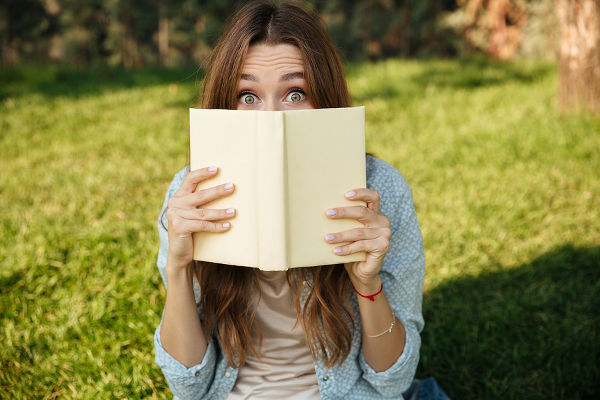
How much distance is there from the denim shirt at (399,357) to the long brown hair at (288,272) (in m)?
0.05

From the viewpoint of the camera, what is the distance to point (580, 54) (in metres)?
4.54

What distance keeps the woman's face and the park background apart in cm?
102

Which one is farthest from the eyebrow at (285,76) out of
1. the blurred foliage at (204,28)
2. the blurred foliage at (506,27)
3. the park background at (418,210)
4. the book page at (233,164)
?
the blurred foliage at (204,28)

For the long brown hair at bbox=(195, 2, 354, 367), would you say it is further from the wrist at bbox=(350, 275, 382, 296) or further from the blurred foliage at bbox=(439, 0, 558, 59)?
the blurred foliage at bbox=(439, 0, 558, 59)

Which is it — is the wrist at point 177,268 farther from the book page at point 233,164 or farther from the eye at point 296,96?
the eye at point 296,96

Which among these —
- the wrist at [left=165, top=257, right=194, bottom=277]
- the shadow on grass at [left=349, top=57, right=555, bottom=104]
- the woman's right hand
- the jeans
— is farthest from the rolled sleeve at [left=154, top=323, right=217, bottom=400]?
the shadow on grass at [left=349, top=57, right=555, bottom=104]

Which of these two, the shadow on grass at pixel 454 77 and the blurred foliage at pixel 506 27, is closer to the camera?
the shadow on grass at pixel 454 77

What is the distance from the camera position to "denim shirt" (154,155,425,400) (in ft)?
4.75

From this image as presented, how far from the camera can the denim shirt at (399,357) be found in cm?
145

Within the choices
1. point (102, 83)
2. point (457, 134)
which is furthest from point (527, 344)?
point (102, 83)

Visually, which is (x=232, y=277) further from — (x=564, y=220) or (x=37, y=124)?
(x=37, y=124)

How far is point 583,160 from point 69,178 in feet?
11.7

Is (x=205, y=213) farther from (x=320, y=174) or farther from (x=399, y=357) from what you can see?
(x=399, y=357)

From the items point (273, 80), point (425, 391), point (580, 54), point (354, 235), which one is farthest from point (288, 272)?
point (580, 54)
